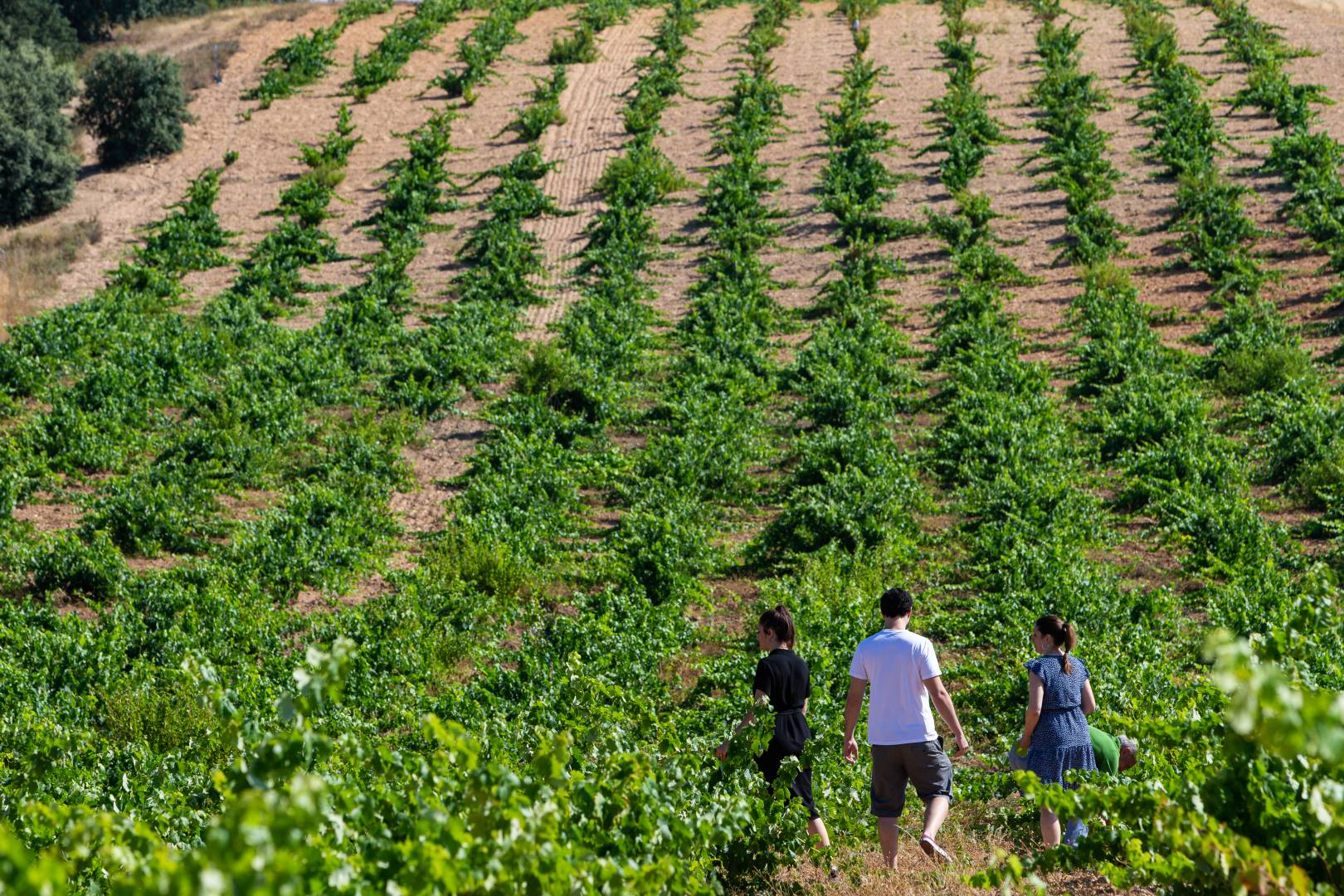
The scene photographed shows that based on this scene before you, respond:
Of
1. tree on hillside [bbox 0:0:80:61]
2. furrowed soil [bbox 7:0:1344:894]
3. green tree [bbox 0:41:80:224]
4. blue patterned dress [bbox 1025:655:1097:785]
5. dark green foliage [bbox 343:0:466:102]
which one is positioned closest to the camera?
blue patterned dress [bbox 1025:655:1097:785]

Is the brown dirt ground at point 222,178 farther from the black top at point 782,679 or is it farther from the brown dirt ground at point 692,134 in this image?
the black top at point 782,679

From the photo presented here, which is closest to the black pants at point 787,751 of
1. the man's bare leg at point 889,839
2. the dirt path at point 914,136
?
the man's bare leg at point 889,839

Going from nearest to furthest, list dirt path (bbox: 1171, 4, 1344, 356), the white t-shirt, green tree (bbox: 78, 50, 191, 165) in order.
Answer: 1. the white t-shirt
2. dirt path (bbox: 1171, 4, 1344, 356)
3. green tree (bbox: 78, 50, 191, 165)

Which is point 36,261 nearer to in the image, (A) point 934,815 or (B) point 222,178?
(B) point 222,178

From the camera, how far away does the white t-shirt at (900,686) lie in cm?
590

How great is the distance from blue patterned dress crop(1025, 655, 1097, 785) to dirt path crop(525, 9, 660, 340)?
39.5ft

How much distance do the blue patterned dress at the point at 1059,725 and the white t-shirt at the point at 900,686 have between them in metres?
0.54

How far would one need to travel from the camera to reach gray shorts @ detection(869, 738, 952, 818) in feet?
19.6

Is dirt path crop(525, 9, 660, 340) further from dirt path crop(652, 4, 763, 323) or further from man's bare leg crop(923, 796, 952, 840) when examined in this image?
man's bare leg crop(923, 796, 952, 840)

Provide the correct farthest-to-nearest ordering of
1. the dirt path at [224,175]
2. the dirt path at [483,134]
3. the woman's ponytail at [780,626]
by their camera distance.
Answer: the dirt path at [224,175]
the dirt path at [483,134]
the woman's ponytail at [780,626]

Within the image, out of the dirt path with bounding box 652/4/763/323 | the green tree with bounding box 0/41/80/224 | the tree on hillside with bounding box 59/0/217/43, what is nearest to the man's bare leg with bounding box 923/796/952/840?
the dirt path with bounding box 652/4/763/323

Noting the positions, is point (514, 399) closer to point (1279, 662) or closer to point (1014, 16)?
point (1279, 662)

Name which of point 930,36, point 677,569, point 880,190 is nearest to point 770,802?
point 677,569

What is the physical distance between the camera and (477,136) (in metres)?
24.6
